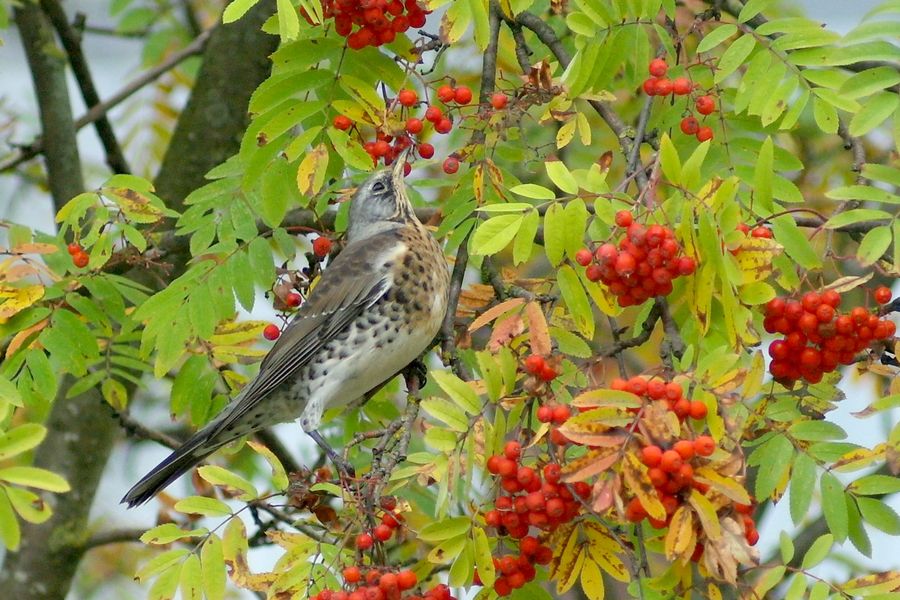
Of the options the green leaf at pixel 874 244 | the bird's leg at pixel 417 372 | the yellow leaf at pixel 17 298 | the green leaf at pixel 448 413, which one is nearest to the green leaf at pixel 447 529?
the green leaf at pixel 448 413

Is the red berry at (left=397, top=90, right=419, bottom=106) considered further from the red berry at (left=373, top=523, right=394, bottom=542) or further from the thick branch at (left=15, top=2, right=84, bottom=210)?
the thick branch at (left=15, top=2, right=84, bottom=210)

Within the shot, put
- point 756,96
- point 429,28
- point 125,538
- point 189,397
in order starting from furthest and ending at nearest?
point 429,28 < point 125,538 < point 189,397 < point 756,96

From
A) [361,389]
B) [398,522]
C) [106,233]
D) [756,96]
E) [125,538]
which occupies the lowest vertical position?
[125,538]

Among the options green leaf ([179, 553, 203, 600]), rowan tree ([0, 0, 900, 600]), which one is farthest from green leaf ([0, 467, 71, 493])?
green leaf ([179, 553, 203, 600])

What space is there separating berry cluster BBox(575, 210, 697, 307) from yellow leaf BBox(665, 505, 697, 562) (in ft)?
2.02

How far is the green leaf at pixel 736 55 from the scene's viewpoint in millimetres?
3941

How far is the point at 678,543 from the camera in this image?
2744 millimetres

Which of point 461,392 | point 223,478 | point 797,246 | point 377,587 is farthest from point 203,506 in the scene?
point 797,246

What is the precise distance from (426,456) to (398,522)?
222 mm

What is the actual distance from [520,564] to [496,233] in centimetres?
87

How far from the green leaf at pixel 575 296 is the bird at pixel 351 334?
1.33m

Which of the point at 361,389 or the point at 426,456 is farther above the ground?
the point at 426,456

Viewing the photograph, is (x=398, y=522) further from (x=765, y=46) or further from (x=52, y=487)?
(x=765, y=46)

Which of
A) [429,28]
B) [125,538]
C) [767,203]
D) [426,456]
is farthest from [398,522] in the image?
[429,28]
